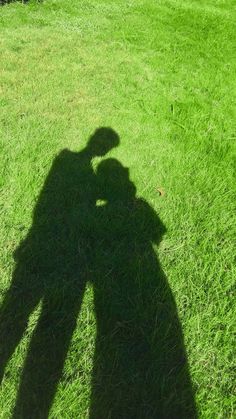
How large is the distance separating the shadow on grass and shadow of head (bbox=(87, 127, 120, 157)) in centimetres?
46

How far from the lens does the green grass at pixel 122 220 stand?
287 cm

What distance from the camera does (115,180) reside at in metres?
4.56

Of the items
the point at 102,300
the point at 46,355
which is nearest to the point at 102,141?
the point at 102,300

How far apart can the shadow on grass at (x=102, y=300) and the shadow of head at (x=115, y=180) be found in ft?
0.04

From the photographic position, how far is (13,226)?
3.85 m

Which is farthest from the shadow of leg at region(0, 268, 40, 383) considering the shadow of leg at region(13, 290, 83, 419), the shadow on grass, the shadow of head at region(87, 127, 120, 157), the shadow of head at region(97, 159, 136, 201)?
the shadow of head at region(87, 127, 120, 157)

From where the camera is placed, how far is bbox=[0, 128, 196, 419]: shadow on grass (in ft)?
9.10

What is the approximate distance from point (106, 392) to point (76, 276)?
1.06 metres

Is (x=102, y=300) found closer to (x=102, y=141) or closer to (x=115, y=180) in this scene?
(x=115, y=180)

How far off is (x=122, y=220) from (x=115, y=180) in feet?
2.22

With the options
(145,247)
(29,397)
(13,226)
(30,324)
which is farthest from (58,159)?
(29,397)

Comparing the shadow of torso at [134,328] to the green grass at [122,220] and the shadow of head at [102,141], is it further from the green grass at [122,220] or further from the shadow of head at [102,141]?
the shadow of head at [102,141]

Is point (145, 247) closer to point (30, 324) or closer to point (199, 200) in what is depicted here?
point (199, 200)

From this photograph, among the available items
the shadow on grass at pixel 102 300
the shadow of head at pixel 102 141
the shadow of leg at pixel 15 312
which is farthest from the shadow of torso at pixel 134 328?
the shadow of head at pixel 102 141
